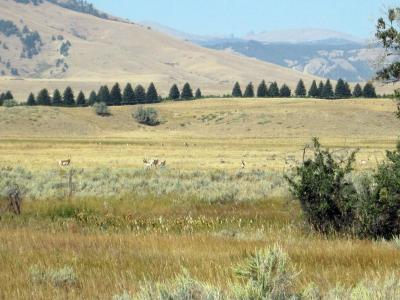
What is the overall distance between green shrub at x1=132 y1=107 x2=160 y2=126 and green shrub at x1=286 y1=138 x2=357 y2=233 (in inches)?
3960

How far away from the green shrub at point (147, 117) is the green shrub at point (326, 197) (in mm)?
100587

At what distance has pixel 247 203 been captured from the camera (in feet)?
65.4

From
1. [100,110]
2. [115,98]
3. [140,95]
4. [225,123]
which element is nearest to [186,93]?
[140,95]

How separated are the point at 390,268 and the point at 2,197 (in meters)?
14.3

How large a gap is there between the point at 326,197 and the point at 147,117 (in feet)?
332

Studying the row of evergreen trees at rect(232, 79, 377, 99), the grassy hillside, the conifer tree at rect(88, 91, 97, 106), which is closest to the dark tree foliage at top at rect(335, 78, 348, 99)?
the row of evergreen trees at rect(232, 79, 377, 99)

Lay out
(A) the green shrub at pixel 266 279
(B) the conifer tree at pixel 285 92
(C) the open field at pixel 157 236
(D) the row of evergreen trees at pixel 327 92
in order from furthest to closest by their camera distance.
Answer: (B) the conifer tree at pixel 285 92, (D) the row of evergreen trees at pixel 327 92, (C) the open field at pixel 157 236, (A) the green shrub at pixel 266 279

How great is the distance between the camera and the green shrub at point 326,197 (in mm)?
13227

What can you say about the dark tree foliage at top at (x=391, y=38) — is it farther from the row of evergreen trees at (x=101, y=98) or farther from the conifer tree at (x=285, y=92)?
the conifer tree at (x=285, y=92)

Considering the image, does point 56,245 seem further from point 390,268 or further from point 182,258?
point 390,268

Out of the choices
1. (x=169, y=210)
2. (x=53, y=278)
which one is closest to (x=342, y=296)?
(x=53, y=278)

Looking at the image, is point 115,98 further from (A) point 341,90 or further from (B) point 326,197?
(B) point 326,197

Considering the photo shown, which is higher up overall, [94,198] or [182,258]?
[182,258]

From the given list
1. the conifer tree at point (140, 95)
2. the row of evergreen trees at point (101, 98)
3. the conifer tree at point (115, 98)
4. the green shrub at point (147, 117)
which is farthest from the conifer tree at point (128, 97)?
the green shrub at point (147, 117)
